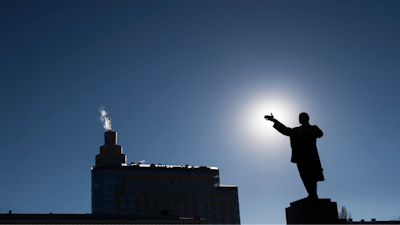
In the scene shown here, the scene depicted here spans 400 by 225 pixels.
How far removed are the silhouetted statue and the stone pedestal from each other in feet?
0.91

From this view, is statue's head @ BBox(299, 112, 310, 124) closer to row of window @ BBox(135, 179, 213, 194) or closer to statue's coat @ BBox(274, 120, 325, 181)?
statue's coat @ BBox(274, 120, 325, 181)

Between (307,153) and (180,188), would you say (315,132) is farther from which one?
(180,188)

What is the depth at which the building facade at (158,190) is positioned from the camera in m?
159

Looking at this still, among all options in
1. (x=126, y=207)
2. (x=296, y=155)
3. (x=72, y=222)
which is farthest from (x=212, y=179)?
(x=296, y=155)

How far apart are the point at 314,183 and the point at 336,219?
1.25 metres

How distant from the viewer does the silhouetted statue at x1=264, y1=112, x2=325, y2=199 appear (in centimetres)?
1395

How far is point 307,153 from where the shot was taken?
14195mm

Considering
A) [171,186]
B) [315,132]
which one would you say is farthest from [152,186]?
[315,132]

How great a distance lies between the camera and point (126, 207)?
15738 centimetres

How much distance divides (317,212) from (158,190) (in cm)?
15475

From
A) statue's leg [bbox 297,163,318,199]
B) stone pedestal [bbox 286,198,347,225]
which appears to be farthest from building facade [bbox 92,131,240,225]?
stone pedestal [bbox 286,198,347,225]

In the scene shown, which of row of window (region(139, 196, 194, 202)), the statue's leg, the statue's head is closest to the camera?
the statue's leg

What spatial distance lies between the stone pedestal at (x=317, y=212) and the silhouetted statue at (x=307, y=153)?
28cm

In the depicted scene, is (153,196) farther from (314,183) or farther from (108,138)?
(314,183)
